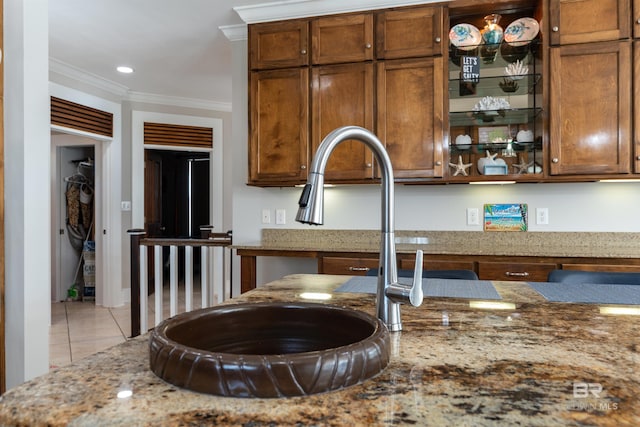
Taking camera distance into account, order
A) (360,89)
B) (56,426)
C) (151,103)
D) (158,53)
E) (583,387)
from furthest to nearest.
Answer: (151,103) < (158,53) < (360,89) < (583,387) < (56,426)

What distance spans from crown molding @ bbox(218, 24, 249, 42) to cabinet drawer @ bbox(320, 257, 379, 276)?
6.33 ft

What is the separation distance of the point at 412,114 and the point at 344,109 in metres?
0.48

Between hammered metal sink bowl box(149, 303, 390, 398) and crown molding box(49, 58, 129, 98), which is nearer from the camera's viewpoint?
hammered metal sink bowl box(149, 303, 390, 398)

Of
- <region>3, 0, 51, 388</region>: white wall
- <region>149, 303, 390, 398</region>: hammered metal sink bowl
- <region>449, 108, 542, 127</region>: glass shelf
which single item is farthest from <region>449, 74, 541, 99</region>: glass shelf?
<region>149, 303, 390, 398</region>: hammered metal sink bowl

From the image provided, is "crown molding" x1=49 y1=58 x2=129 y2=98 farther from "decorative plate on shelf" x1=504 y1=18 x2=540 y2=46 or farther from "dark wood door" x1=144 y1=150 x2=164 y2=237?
"decorative plate on shelf" x1=504 y1=18 x2=540 y2=46

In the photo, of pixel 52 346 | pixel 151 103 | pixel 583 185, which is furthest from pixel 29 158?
pixel 151 103

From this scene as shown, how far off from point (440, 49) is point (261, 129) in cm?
136

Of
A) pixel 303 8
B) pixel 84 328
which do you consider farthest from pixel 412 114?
pixel 84 328

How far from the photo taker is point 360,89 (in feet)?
10.4

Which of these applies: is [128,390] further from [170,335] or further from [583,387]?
[583,387]

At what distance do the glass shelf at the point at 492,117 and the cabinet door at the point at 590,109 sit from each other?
0.22 meters

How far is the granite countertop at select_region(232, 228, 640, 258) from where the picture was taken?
9.29 ft

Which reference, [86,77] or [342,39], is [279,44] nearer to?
[342,39]

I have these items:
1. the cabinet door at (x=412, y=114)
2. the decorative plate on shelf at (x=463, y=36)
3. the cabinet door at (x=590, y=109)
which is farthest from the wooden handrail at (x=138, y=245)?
the cabinet door at (x=590, y=109)
